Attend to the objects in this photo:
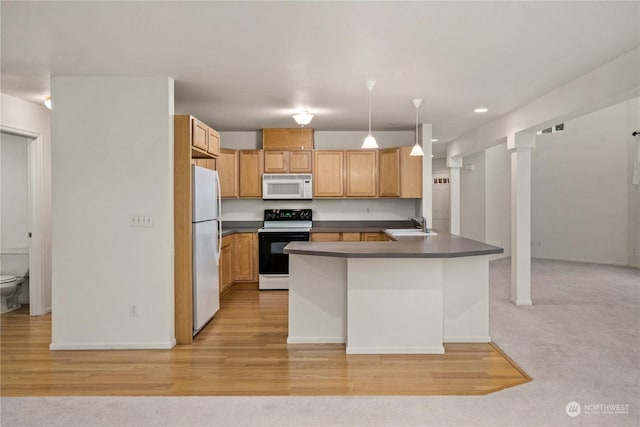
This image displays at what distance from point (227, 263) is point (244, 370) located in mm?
2963

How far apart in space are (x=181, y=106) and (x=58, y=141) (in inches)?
59.6

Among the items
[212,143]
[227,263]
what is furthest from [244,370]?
[227,263]

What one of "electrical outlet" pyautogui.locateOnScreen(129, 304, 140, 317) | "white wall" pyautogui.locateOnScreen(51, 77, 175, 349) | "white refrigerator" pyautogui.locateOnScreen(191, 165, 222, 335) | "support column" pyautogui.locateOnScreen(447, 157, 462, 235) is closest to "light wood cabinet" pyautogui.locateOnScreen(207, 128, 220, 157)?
"white refrigerator" pyautogui.locateOnScreen(191, 165, 222, 335)

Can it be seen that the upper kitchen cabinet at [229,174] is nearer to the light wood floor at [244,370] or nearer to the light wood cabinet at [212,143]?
the light wood cabinet at [212,143]

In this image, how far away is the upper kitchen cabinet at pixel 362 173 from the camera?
252 inches

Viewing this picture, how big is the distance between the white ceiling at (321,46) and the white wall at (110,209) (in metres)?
0.26

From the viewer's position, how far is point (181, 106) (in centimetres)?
488

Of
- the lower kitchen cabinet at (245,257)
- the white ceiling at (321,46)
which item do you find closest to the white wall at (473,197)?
the white ceiling at (321,46)

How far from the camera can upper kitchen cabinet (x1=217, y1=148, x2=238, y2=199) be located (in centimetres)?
644

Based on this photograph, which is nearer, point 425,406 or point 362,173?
point 425,406

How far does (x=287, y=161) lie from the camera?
21.1ft

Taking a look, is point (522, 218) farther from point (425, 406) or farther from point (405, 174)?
point (425, 406)

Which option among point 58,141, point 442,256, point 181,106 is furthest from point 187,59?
point 442,256

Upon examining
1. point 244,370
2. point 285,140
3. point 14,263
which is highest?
point 285,140
